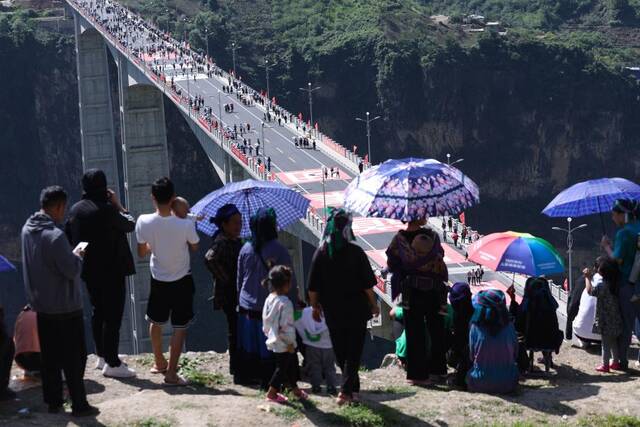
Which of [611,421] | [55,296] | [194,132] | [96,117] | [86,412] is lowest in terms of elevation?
[611,421]

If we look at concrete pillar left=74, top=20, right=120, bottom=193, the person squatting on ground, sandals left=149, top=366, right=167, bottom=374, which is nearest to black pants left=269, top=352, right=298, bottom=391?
the person squatting on ground

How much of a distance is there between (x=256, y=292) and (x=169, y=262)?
1.24 metres

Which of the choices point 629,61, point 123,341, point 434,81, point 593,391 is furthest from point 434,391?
point 629,61

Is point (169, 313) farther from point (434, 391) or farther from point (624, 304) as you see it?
point (624, 304)

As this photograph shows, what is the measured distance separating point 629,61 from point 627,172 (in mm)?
18169

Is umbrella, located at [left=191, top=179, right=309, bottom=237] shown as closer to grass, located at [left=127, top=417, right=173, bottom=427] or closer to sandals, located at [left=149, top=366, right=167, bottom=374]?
sandals, located at [left=149, top=366, right=167, bottom=374]

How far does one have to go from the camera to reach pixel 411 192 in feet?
58.0

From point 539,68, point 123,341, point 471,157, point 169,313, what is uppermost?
point 539,68

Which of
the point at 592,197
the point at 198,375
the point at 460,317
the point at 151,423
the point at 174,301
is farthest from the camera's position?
the point at 592,197

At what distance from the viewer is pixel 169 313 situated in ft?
56.8

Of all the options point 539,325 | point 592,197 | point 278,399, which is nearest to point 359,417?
point 278,399

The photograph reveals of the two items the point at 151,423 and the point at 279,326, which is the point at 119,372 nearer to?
the point at 151,423

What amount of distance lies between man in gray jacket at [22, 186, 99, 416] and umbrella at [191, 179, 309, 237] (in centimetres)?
346

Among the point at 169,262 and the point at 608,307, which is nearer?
the point at 169,262
